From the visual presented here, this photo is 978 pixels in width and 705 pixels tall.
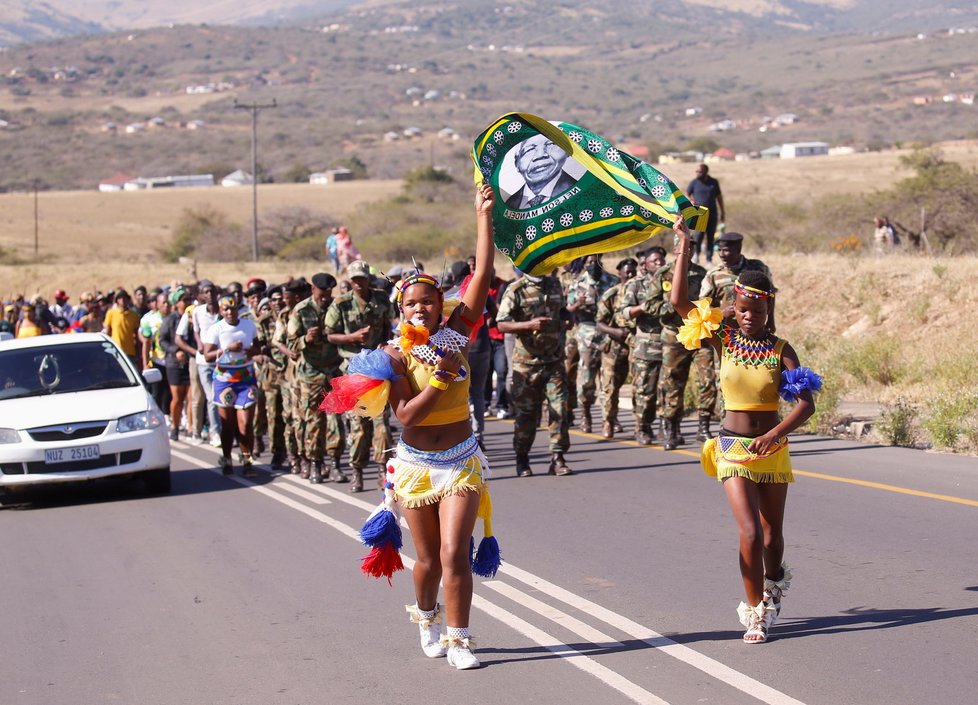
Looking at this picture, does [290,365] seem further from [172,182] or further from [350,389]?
[172,182]

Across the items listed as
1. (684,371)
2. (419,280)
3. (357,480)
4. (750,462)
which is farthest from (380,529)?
(684,371)

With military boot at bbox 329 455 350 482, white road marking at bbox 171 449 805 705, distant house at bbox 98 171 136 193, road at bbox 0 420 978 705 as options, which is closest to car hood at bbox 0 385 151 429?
road at bbox 0 420 978 705

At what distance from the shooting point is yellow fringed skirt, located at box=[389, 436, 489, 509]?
22.0ft

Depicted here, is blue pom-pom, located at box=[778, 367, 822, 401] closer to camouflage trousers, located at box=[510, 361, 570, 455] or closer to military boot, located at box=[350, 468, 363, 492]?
camouflage trousers, located at box=[510, 361, 570, 455]

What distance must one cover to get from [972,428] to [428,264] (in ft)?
Result: 116

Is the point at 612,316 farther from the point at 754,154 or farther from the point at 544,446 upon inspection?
the point at 754,154

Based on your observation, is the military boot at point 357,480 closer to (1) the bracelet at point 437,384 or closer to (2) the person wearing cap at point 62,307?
(1) the bracelet at point 437,384

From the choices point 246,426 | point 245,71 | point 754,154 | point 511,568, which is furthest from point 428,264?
point 245,71

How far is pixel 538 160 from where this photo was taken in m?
8.24

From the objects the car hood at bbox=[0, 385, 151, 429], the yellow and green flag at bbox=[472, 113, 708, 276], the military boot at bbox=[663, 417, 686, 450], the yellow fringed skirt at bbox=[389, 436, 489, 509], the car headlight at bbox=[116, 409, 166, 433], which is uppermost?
the yellow and green flag at bbox=[472, 113, 708, 276]

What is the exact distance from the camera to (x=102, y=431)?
43.1 feet

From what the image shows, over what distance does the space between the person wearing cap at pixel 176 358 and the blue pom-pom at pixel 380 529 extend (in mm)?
11150

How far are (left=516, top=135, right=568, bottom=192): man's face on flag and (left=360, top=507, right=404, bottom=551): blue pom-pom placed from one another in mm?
2274

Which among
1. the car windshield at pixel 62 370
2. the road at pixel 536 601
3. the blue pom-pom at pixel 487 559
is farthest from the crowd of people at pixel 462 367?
the car windshield at pixel 62 370
